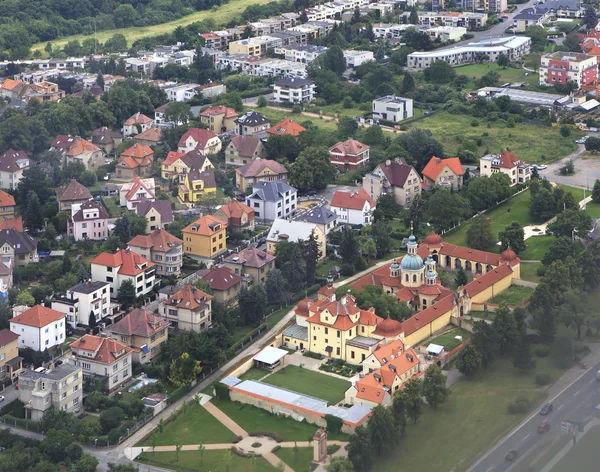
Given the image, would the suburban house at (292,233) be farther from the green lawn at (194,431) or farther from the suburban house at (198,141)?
the suburban house at (198,141)

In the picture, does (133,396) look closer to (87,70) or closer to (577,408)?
(577,408)

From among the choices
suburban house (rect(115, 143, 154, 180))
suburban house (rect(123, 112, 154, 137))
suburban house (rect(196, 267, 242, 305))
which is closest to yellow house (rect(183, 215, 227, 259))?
suburban house (rect(196, 267, 242, 305))

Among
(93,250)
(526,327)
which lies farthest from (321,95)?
(526,327)

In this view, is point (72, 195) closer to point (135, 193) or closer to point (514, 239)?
point (135, 193)

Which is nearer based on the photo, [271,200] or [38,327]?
[38,327]

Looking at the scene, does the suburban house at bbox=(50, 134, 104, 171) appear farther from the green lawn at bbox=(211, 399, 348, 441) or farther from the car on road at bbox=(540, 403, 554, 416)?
the car on road at bbox=(540, 403, 554, 416)

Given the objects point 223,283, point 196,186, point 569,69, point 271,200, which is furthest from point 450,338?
point 569,69

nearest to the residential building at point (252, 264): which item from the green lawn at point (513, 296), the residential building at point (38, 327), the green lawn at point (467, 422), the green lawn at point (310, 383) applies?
the green lawn at point (310, 383)
